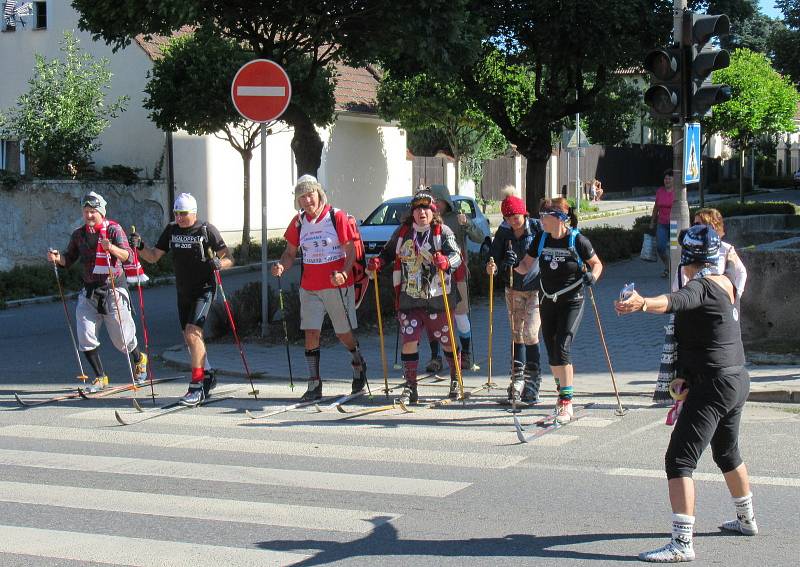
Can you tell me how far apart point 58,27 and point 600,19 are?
15219 mm

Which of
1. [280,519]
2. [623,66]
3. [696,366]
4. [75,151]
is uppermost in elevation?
[623,66]

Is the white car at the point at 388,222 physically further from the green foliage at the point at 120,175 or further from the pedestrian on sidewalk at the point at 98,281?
the pedestrian on sidewalk at the point at 98,281

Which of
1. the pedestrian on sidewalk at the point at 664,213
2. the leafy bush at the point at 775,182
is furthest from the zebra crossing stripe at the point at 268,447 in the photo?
the leafy bush at the point at 775,182

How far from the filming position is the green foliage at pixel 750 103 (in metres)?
40.5

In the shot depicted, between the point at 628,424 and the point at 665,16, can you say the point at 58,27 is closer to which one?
the point at 665,16

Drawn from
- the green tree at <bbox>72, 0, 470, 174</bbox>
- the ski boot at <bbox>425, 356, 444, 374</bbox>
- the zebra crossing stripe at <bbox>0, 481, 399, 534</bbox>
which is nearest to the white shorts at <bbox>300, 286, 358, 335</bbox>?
the ski boot at <bbox>425, 356, 444, 374</bbox>

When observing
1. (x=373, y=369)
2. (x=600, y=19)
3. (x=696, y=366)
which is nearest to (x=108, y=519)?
(x=696, y=366)

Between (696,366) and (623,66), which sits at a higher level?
(623,66)

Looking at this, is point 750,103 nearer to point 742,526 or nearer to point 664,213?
point 664,213

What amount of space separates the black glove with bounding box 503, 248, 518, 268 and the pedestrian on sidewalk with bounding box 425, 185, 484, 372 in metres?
0.64

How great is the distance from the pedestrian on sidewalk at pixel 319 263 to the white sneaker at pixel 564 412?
2.08 metres

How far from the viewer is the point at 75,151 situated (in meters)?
23.2

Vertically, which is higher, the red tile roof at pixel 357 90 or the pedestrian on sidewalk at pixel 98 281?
the red tile roof at pixel 357 90

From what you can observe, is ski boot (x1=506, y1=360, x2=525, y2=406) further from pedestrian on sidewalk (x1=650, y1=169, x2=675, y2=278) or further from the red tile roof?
the red tile roof
